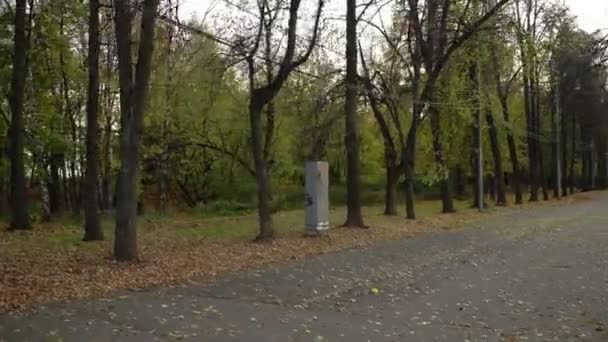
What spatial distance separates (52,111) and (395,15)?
1442cm

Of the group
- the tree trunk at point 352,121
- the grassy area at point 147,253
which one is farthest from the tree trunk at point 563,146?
the tree trunk at point 352,121

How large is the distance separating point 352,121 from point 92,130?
789 centimetres

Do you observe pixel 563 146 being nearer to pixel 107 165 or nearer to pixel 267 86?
pixel 107 165

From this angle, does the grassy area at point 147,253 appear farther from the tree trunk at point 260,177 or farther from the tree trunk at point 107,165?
the tree trunk at point 107,165

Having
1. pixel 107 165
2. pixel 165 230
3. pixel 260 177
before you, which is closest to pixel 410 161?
pixel 165 230

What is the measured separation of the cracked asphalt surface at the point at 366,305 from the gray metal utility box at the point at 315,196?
3.20m

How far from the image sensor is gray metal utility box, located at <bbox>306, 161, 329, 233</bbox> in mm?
18781

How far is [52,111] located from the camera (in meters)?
29.1

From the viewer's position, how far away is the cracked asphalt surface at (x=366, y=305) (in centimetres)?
798

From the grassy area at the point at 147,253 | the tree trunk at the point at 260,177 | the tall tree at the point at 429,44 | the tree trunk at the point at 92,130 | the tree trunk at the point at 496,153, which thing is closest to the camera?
the grassy area at the point at 147,253

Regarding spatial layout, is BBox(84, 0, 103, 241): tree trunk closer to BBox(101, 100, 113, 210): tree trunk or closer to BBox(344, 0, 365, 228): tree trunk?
BBox(344, 0, 365, 228): tree trunk

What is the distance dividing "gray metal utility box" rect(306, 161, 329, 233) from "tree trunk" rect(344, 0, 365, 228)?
102 inches

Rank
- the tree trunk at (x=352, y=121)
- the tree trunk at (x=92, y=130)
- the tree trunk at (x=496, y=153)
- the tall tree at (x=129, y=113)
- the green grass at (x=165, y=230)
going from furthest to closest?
the tree trunk at (x=496, y=153) < the tree trunk at (x=352, y=121) < the green grass at (x=165, y=230) < the tree trunk at (x=92, y=130) < the tall tree at (x=129, y=113)

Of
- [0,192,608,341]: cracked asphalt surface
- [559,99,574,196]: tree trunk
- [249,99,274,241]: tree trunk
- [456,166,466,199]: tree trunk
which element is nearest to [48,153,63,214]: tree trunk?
[249,99,274,241]: tree trunk
